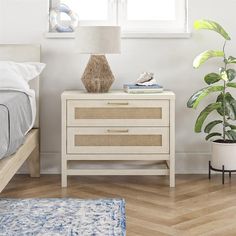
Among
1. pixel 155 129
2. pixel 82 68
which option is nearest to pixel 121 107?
pixel 155 129

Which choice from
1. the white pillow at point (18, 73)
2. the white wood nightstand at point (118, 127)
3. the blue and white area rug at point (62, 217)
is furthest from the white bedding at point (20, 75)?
the blue and white area rug at point (62, 217)

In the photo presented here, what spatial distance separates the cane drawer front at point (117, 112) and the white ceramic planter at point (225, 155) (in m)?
0.43

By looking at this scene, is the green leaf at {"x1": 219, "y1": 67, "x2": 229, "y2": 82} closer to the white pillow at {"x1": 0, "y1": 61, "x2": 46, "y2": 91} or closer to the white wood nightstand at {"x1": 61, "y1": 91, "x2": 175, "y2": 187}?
the white wood nightstand at {"x1": 61, "y1": 91, "x2": 175, "y2": 187}

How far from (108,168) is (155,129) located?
2.04 feet

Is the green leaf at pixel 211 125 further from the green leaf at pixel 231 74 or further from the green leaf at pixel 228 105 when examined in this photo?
the green leaf at pixel 231 74

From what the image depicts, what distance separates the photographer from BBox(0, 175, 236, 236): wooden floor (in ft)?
9.32

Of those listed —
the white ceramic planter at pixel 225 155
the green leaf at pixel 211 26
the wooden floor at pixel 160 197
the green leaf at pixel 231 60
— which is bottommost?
the wooden floor at pixel 160 197

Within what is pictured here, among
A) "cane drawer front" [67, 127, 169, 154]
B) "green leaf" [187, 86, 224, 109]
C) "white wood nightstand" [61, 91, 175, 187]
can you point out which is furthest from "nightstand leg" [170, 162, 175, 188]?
"green leaf" [187, 86, 224, 109]

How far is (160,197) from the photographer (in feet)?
11.3

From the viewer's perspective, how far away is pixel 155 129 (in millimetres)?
3676

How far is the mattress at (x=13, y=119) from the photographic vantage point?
272 centimetres

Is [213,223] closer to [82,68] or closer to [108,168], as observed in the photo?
[108,168]

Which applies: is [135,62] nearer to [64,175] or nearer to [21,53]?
[21,53]

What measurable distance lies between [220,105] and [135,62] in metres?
0.72
